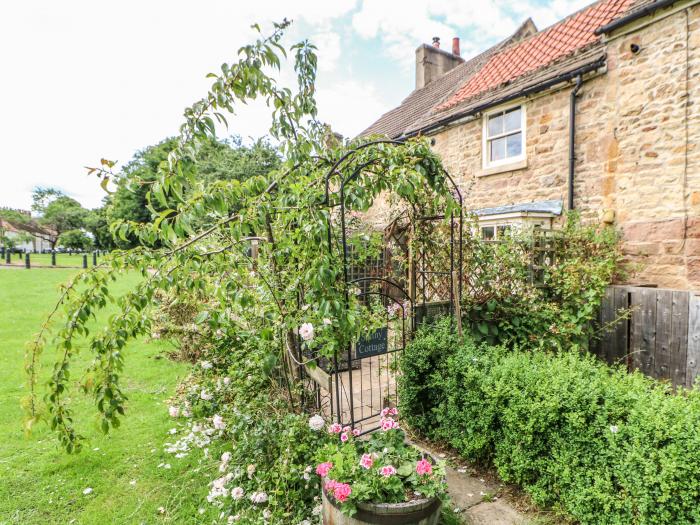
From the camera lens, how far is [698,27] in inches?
205

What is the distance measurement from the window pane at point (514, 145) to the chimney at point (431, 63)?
23.8 ft

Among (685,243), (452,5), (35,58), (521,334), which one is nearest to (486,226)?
(685,243)

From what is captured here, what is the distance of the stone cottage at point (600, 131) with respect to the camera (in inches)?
213

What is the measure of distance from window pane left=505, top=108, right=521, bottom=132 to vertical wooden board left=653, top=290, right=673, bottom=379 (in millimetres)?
4476

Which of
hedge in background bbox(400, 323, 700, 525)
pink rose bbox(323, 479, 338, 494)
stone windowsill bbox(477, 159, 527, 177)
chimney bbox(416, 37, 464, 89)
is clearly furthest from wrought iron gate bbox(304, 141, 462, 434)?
chimney bbox(416, 37, 464, 89)

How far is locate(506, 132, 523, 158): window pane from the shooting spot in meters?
7.64

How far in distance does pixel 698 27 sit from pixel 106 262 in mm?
7947

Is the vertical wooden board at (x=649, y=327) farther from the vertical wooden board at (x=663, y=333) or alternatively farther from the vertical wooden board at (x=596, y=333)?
the vertical wooden board at (x=596, y=333)

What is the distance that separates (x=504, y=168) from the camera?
7.82 m

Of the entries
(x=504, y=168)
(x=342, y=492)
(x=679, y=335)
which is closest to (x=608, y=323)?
(x=679, y=335)

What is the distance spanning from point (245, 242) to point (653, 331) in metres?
Result: 5.26

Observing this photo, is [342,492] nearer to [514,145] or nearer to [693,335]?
[693,335]

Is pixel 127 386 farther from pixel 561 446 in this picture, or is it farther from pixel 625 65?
pixel 625 65

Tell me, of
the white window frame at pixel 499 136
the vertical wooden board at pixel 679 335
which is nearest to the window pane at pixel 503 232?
the white window frame at pixel 499 136
